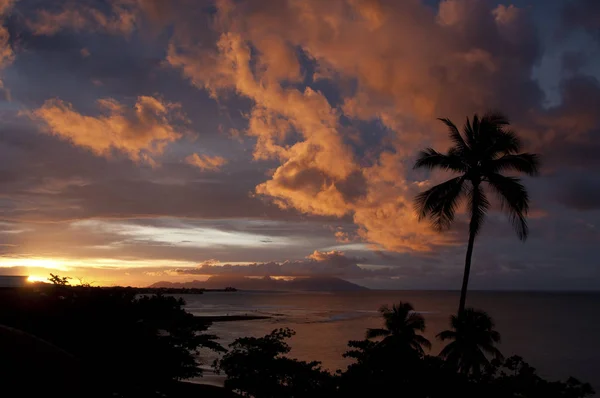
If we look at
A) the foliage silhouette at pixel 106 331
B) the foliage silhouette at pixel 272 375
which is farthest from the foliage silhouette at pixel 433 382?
the foliage silhouette at pixel 106 331

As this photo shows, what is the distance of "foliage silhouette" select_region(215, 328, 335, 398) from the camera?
17009mm

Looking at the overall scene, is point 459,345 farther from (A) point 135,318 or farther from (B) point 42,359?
(B) point 42,359

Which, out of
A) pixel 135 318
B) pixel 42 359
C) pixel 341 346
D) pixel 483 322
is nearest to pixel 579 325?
pixel 341 346

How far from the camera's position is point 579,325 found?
13050 centimetres

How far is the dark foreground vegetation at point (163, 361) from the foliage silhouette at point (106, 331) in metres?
0.04

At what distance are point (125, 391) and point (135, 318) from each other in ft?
12.2

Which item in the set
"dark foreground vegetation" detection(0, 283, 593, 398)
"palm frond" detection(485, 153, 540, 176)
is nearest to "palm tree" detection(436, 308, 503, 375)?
"dark foreground vegetation" detection(0, 283, 593, 398)

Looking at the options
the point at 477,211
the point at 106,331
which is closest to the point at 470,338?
the point at 477,211

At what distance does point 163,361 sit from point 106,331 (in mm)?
2887

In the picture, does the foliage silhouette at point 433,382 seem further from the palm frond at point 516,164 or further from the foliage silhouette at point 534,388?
the palm frond at point 516,164

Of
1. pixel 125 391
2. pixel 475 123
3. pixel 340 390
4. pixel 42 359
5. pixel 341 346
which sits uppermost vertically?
pixel 475 123

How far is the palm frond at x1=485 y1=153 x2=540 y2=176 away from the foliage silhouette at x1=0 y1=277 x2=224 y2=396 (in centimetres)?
1860

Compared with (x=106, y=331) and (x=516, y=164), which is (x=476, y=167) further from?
(x=106, y=331)

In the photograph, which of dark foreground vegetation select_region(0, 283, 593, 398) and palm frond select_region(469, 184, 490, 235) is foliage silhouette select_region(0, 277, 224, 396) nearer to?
dark foreground vegetation select_region(0, 283, 593, 398)
